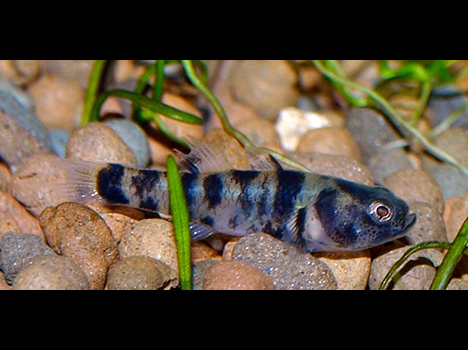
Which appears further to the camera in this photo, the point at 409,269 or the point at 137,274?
the point at 409,269

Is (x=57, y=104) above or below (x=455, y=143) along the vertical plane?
above

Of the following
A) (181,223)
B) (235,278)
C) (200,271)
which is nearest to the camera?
(235,278)

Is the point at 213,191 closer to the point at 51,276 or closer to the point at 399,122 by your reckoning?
the point at 51,276

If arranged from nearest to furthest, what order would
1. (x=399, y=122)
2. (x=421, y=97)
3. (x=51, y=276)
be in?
(x=51, y=276), (x=399, y=122), (x=421, y=97)

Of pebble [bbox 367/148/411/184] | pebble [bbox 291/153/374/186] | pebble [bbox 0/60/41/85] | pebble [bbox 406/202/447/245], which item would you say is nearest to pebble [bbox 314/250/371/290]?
pebble [bbox 406/202/447/245]

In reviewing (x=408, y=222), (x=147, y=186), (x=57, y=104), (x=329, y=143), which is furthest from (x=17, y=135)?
(x=408, y=222)
